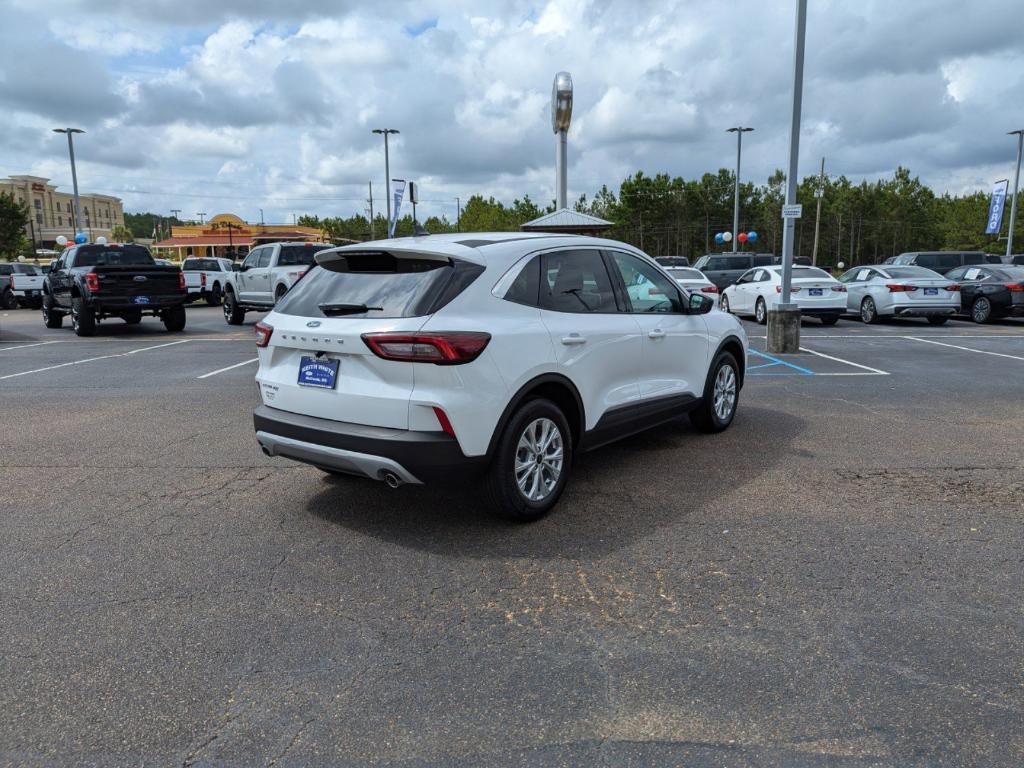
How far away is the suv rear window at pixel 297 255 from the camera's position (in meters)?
18.8

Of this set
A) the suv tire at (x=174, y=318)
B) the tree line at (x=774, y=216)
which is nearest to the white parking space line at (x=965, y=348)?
the suv tire at (x=174, y=318)

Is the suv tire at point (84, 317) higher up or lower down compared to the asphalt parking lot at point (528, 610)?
higher up

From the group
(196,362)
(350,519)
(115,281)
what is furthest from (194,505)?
(115,281)

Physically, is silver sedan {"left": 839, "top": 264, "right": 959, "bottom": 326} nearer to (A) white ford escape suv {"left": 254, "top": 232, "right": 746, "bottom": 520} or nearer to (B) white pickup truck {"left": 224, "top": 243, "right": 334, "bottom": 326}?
(B) white pickup truck {"left": 224, "top": 243, "right": 334, "bottom": 326}

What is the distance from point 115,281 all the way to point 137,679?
15.3 m

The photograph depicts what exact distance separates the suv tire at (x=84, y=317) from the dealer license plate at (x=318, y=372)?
14109mm

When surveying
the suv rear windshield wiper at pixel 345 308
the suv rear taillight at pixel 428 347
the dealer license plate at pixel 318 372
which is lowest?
the dealer license plate at pixel 318 372

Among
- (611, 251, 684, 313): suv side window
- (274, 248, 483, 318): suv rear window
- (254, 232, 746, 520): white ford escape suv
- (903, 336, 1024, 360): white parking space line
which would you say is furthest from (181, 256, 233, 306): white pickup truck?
(254, 232, 746, 520): white ford escape suv

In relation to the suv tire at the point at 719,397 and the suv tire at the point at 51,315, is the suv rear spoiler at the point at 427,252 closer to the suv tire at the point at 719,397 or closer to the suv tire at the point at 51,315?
the suv tire at the point at 719,397

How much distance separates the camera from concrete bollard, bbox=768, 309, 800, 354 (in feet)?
42.3

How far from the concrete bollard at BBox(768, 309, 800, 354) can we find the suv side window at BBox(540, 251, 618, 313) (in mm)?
8280

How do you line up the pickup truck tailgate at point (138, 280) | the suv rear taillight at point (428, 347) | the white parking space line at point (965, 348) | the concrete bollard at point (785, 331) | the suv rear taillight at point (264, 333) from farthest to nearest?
the pickup truck tailgate at point (138, 280), the concrete bollard at point (785, 331), the white parking space line at point (965, 348), the suv rear taillight at point (264, 333), the suv rear taillight at point (428, 347)

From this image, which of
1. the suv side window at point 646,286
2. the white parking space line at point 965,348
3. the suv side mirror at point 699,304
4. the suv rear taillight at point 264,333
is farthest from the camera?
Answer: the white parking space line at point 965,348

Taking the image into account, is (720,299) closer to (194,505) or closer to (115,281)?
(115,281)
